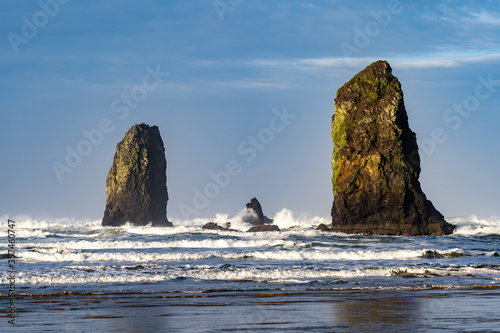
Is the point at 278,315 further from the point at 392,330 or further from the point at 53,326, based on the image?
the point at 53,326

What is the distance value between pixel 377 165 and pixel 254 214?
35.3 m

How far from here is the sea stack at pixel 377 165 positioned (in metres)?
48.3

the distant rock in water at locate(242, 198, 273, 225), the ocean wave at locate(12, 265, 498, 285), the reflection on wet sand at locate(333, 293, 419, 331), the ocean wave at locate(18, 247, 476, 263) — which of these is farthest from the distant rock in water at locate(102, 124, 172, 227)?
the reflection on wet sand at locate(333, 293, 419, 331)

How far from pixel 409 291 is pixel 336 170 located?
114 feet

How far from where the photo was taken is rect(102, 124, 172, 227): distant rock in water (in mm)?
98125

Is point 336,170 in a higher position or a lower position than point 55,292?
higher

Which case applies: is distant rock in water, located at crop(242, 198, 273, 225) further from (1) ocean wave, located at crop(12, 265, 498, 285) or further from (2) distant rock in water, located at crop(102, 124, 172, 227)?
(1) ocean wave, located at crop(12, 265, 498, 285)

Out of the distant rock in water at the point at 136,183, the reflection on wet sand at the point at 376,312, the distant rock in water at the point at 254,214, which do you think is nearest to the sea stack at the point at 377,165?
the distant rock in water at the point at 254,214

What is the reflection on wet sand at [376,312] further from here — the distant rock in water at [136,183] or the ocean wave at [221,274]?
the distant rock in water at [136,183]

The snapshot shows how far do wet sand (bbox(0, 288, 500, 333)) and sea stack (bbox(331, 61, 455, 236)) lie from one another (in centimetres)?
3129

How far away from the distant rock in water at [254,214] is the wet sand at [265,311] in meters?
64.6

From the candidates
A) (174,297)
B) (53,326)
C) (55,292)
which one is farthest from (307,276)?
(53,326)

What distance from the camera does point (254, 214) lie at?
82.6 meters

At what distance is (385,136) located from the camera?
163ft
